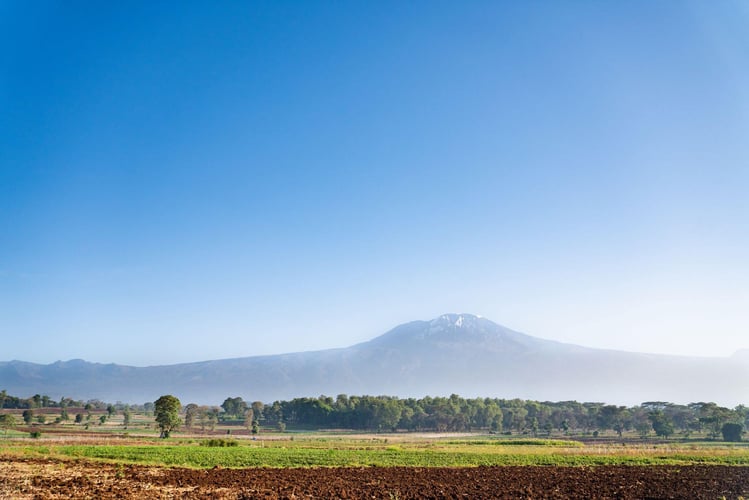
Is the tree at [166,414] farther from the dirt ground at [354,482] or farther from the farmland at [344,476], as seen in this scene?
the dirt ground at [354,482]

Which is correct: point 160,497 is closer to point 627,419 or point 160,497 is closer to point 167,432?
point 167,432

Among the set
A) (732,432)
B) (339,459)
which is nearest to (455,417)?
(732,432)

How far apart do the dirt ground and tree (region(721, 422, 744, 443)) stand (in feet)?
222

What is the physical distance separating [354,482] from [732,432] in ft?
297

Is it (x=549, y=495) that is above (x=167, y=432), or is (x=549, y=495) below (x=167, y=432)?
above

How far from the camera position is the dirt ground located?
2162cm

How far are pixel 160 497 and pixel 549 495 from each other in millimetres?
16565

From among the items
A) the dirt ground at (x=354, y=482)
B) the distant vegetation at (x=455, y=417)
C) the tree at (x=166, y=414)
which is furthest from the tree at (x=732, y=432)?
the tree at (x=166, y=414)

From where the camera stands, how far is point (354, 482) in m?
26.0

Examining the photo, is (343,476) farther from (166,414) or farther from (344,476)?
(166,414)

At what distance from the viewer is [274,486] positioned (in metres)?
23.9

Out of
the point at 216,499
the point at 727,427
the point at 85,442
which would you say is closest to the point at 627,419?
the point at 727,427

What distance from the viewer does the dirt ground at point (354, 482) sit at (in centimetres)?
2162

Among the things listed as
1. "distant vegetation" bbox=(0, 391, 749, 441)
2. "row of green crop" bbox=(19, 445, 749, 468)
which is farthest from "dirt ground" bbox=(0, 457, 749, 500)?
"distant vegetation" bbox=(0, 391, 749, 441)
